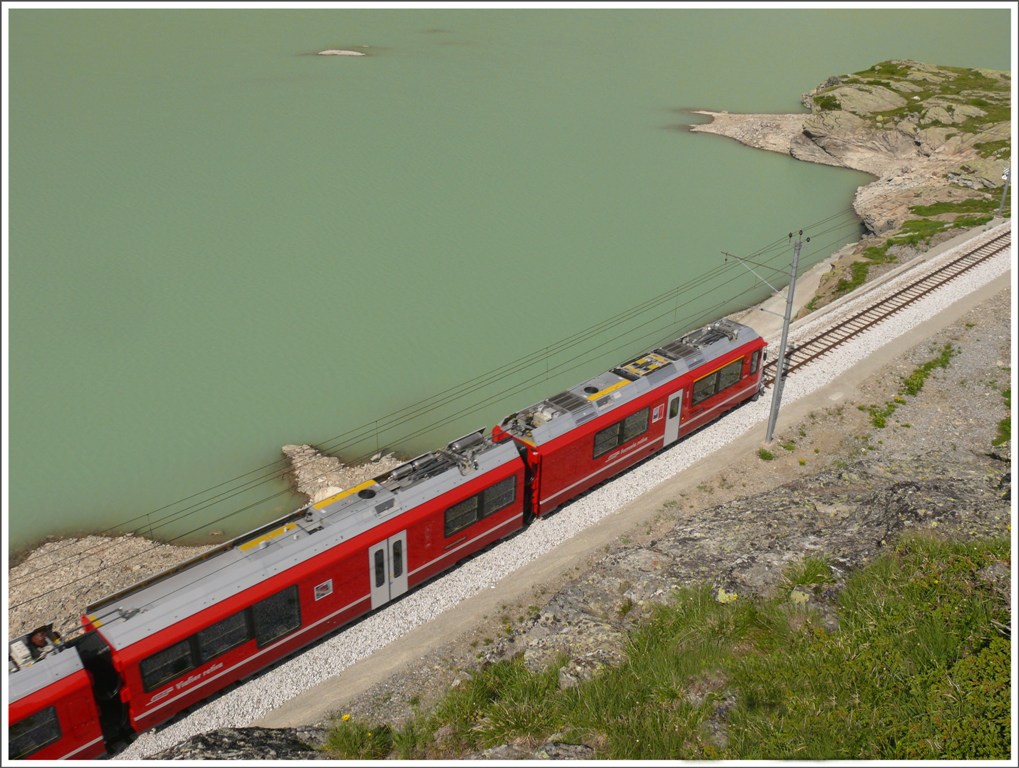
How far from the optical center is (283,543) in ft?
73.4

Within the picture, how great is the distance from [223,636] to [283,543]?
267 cm

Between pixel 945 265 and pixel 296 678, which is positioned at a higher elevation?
pixel 945 265

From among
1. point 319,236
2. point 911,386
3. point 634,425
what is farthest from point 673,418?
point 319,236

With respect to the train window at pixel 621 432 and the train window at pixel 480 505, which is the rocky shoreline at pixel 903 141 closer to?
the train window at pixel 621 432

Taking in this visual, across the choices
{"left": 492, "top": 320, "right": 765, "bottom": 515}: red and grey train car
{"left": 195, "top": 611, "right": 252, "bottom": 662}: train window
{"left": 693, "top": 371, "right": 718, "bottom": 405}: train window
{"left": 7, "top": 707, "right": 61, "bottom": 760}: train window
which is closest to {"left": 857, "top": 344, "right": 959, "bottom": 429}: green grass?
{"left": 492, "top": 320, "right": 765, "bottom": 515}: red and grey train car

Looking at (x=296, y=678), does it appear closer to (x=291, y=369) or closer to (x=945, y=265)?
(x=291, y=369)

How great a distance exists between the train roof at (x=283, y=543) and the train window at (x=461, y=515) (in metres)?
0.69

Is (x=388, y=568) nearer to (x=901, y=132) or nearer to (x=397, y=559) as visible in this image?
(x=397, y=559)

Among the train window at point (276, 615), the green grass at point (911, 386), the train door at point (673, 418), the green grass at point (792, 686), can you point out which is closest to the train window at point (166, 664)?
the train window at point (276, 615)

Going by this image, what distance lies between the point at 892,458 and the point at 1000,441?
4.67m

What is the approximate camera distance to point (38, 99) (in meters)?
83.8

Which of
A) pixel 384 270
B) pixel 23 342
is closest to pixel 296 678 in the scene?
pixel 23 342

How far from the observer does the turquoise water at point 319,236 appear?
41.0 metres

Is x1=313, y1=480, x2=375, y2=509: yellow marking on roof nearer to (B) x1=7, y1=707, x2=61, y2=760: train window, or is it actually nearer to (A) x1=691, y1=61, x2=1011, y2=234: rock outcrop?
(B) x1=7, y1=707, x2=61, y2=760: train window
